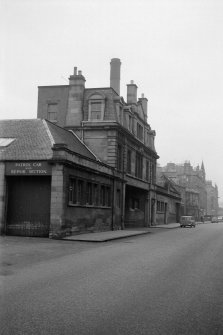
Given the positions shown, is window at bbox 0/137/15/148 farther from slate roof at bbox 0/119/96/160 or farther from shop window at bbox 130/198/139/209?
shop window at bbox 130/198/139/209

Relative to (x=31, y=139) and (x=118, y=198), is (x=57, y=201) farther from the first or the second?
(x=118, y=198)

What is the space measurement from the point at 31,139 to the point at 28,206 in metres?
4.67

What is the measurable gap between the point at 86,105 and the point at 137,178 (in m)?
9.76

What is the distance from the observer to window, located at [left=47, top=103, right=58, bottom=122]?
36.2 meters

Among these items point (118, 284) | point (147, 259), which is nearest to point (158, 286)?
point (118, 284)

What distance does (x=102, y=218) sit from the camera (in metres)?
30.2

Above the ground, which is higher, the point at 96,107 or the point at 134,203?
the point at 96,107

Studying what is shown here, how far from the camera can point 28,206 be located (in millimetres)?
23594

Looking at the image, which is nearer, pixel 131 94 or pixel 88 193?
pixel 88 193

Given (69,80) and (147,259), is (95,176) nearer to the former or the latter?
(69,80)

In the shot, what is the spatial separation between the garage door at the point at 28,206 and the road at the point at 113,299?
1103 cm

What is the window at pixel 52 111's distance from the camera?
1425 inches

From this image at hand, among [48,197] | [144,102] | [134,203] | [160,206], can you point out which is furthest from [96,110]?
[160,206]

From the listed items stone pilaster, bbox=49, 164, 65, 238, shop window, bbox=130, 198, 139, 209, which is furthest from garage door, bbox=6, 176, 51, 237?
shop window, bbox=130, 198, 139, 209
